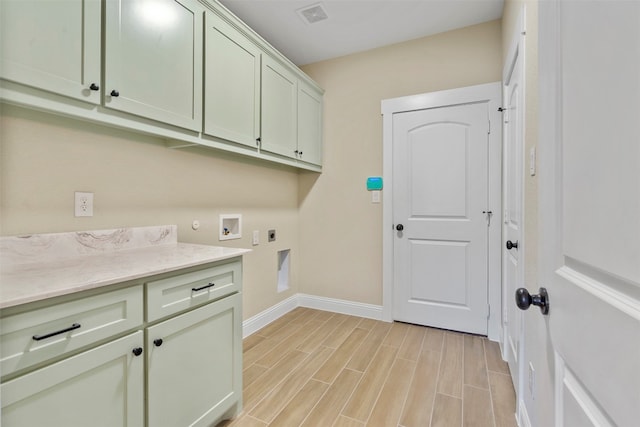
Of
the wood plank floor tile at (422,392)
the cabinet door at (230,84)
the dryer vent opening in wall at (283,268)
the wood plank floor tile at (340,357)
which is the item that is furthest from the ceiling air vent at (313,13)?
the wood plank floor tile at (422,392)

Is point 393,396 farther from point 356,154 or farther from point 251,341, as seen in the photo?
point 356,154

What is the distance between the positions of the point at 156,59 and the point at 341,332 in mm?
2414

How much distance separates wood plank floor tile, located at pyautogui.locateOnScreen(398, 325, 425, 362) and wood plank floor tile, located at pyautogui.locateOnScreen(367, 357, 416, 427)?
0.09 metres

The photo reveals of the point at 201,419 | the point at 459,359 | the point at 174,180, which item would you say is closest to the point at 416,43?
the point at 174,180

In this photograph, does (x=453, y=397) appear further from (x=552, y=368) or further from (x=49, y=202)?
(x=49, y=202)

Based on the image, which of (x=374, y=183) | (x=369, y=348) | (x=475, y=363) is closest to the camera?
(x=475, y=363)

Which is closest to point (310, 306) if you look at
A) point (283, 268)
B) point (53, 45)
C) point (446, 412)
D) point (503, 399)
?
point (283, 268)

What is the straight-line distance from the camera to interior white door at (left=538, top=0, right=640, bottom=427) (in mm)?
377

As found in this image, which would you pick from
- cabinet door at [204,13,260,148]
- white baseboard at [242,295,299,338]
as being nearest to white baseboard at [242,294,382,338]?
white baseboard at [242,295,299,338]

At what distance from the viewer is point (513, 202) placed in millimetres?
1898

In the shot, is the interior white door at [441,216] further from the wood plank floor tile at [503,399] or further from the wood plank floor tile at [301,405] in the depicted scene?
the wood plank floor tile at [301,405]

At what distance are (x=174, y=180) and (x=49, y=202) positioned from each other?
0.67 metres

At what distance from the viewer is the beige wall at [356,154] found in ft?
8.97

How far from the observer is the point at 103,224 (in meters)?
1.53
